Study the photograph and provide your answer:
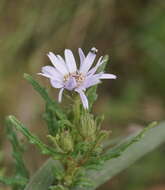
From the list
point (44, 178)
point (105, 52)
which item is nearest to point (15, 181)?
point (44, 178)

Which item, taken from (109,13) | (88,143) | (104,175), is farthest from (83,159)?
(109,13)

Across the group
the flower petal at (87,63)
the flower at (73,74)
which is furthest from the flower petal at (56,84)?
the flower petal at (87,63)

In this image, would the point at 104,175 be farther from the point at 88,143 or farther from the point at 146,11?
the point at 146,11

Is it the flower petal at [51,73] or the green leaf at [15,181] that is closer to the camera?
the flower petal at [51,73]

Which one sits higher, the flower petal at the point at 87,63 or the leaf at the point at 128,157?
the flower petal at the point at 87,63

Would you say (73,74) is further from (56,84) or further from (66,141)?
(66,141)

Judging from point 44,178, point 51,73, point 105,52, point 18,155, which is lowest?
point 44,178

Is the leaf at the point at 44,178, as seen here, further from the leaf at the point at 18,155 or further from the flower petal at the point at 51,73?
the flower petal at the point at 51,73
